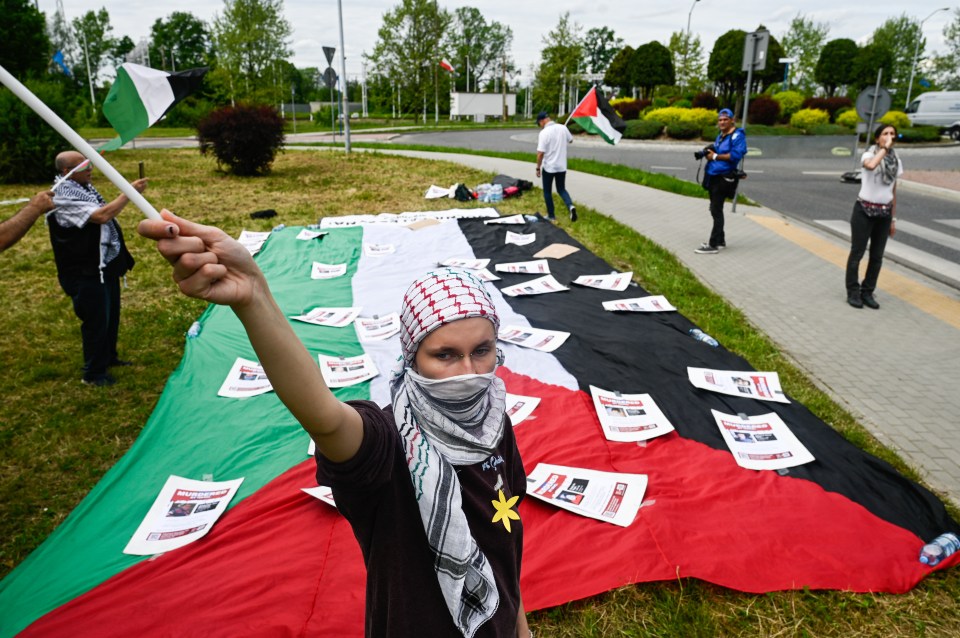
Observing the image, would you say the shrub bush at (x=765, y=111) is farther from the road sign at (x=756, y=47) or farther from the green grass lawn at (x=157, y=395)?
the green grass lawn at (x=157, y=395)

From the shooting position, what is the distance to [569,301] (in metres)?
7.24

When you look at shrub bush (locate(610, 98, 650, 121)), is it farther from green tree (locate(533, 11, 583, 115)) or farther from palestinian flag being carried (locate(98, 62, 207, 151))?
palestinian flag being carried (locate(98, 62, 207, 151))

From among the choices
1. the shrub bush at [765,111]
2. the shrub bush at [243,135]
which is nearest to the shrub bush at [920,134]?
the shrub bush at [765,111]

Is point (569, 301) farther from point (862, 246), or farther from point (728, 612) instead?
point (728, 612)

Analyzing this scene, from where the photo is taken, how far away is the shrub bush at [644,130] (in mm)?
30672

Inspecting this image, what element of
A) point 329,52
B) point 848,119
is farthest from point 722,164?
point 848,119

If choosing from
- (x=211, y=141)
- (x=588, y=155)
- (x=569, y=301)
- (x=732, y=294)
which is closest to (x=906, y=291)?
(x=732, y=294)

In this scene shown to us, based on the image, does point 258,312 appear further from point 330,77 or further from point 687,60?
point 687,60

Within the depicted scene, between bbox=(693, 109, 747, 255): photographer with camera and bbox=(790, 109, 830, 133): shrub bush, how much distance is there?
2870cm

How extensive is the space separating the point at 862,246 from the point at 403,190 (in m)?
10.6

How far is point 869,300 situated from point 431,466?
25.6ft

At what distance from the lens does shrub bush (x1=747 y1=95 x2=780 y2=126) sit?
35594 mm

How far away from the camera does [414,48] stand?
55.3 meters

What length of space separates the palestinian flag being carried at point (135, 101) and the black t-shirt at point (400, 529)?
153cm
